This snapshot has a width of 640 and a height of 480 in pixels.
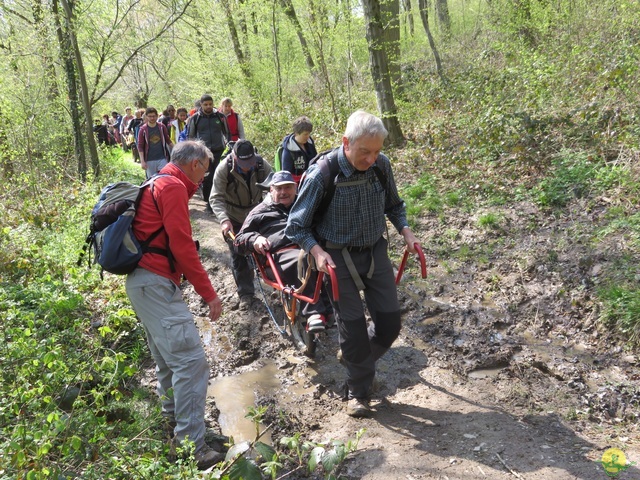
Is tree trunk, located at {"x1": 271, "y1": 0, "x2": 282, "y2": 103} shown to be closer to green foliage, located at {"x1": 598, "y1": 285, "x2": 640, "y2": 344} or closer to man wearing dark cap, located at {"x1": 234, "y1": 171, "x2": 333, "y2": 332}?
man wearing dark cap, located at {"x1": 234, "y1": 171, "x2": 333, "y2": 332}

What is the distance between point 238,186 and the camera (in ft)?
20.5

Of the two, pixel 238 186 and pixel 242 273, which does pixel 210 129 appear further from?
pixel 242 273

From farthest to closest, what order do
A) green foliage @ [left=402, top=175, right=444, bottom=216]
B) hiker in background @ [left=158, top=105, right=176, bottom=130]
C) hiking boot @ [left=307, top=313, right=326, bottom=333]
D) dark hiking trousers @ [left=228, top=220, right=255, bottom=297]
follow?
hiker in background @ [left=158, top=105, right=176, bottom=130], green foliage @ [left=402, top=175, right=444, bottom=216], dark hiking trousers @ [left=228, top=220, right=255, bottom=297], hiking boot @ [left=307, top=313, right=326, bottom=333]

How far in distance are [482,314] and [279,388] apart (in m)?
2.35

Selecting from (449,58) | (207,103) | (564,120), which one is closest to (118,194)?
(207,103)

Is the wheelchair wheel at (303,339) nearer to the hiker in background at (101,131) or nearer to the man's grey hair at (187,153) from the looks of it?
the man's grey hair at (187,153)

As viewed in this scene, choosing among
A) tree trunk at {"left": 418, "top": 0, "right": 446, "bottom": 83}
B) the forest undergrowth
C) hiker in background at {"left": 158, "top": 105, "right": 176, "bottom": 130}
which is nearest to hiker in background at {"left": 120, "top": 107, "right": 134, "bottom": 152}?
hiker in background at {"left": 158, "top": 105, "right": 176, "bottom": 130}

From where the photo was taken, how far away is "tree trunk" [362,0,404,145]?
939 centimetres

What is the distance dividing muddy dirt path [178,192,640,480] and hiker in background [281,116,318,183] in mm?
2037

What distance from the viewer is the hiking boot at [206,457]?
3475mm

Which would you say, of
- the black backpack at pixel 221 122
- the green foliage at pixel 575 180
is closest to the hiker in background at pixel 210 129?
the black backpack at pixel 221 122

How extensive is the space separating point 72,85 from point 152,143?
293 cm

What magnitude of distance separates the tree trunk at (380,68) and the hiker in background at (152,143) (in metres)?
4.44

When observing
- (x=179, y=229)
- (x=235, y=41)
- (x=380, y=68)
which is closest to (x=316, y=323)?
(x=179, y=229)
